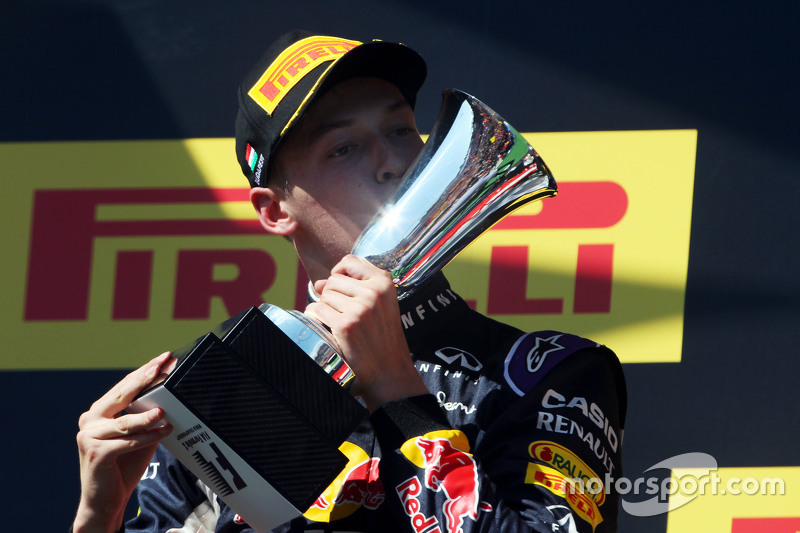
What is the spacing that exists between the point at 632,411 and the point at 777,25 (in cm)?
Answer: 88

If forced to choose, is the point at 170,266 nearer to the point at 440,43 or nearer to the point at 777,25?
the point at 440,43

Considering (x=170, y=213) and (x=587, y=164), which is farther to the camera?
(x=170, y=213)

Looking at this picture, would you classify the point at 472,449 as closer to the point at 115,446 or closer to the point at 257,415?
the point at 257,415

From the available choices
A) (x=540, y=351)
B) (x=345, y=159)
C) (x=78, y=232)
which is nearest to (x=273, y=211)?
(x=345, y=159)

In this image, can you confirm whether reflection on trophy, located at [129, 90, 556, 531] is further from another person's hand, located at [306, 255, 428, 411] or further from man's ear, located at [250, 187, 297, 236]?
man's ear, located at [250, 187, 297, 236]

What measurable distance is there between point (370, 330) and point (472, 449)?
0.29 m

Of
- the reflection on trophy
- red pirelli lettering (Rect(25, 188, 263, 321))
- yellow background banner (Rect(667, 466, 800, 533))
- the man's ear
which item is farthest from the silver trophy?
red pirelli lettering (Rect(25, 188, 263, 321))

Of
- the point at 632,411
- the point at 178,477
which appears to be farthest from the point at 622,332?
the point at 178,477

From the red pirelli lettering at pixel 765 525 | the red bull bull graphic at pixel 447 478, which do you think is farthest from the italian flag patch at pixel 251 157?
the red pirelli lettering at pixel 765 525

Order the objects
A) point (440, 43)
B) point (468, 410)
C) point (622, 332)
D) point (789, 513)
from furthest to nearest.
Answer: point (440, 43) → point (622, 332) → point (789, 513) → point (468, 410)

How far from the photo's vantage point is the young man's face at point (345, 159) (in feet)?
6.38

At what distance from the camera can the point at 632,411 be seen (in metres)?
2.48

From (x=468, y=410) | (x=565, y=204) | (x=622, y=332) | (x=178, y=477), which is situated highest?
(x=565, y=204)
